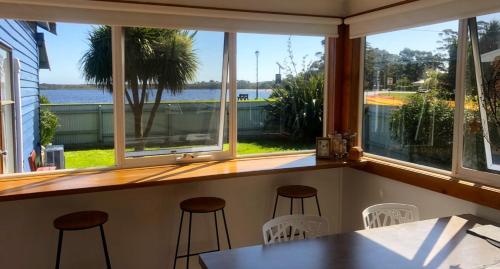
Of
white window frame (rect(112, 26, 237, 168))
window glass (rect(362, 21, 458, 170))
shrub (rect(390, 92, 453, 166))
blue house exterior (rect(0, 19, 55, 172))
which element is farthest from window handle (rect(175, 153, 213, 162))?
shrub (rect(390, 92, 453, 166))

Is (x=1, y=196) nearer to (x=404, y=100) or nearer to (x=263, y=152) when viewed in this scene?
(x=263, y=152)

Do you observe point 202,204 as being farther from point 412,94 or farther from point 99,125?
point 412,94

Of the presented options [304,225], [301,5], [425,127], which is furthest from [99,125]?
[425,127]

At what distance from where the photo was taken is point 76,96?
9.46 ft

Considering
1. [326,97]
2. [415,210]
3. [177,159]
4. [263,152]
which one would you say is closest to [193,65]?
[177,159]

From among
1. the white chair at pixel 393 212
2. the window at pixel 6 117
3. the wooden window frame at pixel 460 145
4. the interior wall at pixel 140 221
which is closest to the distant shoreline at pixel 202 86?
the window at pixel 6 117

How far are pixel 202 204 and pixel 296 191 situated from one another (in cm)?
78

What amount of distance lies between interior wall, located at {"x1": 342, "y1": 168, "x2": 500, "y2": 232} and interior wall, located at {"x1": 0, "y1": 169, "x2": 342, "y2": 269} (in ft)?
0.70

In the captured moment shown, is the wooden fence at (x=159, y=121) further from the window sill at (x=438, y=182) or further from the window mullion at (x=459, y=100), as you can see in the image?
the window mullion at (x=459, y=100)

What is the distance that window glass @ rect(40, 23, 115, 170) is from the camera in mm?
2812

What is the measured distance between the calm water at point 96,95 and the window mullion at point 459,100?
1.78 metres

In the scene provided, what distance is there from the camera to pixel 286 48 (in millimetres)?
3582

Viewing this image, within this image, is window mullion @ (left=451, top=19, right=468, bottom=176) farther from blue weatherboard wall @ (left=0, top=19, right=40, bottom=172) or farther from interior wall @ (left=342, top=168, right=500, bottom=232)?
blue weatherboard wall @ (left=0, top=19, right=40, bottom=172)

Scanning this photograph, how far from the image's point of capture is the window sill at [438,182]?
2.37 metres
